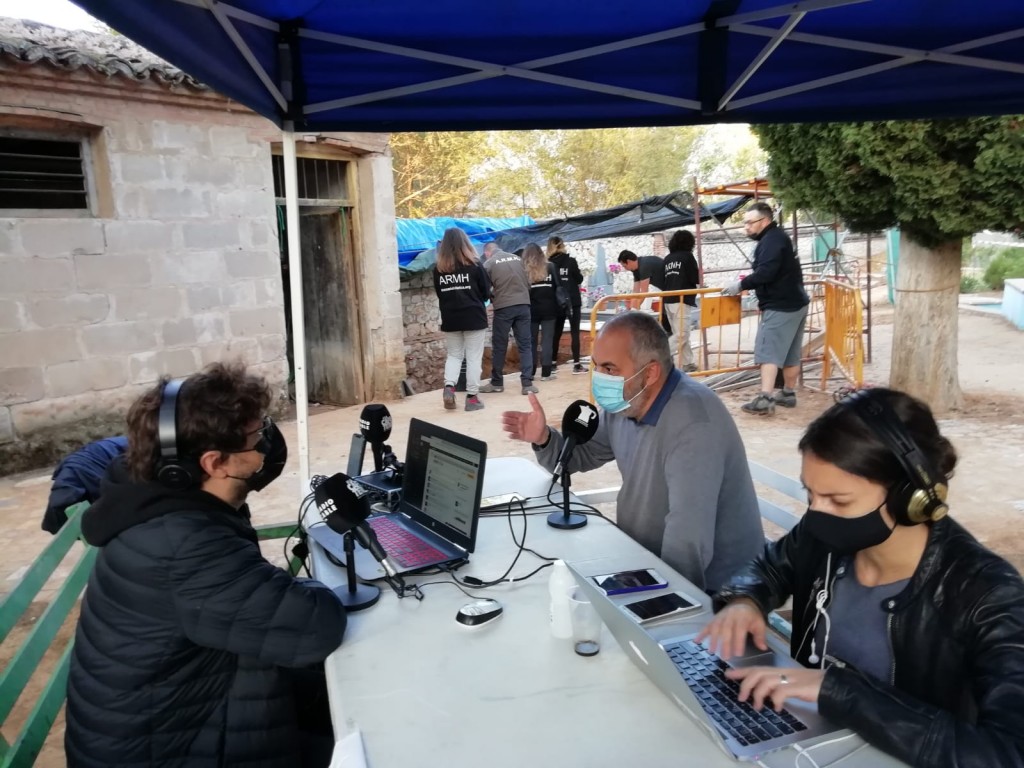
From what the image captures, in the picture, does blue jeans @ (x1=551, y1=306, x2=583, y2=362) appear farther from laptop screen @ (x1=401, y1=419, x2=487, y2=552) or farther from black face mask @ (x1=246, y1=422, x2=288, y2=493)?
black face mask @ (x1=246, y1=422, x2=288, y2=493)

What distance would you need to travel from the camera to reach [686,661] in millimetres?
1578

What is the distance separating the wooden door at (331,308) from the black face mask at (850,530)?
775 cm

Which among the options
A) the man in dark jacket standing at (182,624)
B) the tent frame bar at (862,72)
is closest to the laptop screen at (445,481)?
the man in dark jacket standing at (182,624)

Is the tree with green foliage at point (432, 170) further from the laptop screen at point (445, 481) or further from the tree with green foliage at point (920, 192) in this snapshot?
the laptop screen at point (445, 481)

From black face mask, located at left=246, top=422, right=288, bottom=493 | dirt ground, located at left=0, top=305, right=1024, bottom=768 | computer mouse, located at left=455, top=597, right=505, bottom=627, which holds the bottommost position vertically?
dirt ground, located at left=0, top=305, right=1024, bottom=768

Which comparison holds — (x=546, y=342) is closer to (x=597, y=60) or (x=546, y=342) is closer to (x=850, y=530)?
(x=597, y=60)

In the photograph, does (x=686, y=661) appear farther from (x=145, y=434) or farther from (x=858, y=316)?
(x=858, y=316)

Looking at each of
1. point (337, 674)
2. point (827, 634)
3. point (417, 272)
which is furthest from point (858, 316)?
point (337, 674)

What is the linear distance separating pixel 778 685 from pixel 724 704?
109mm

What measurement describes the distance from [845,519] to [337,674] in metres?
1.12

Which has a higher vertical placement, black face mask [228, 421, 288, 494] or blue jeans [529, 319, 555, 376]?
black face mask [228, 421, 288, 494]

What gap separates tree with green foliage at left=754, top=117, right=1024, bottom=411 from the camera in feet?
17.8

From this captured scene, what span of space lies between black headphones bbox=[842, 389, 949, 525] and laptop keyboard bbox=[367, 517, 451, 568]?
121 cm

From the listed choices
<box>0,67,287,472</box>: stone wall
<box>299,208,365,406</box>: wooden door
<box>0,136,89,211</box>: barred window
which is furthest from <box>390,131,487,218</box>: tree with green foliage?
<box>0,136,89,211</box>: barred window
